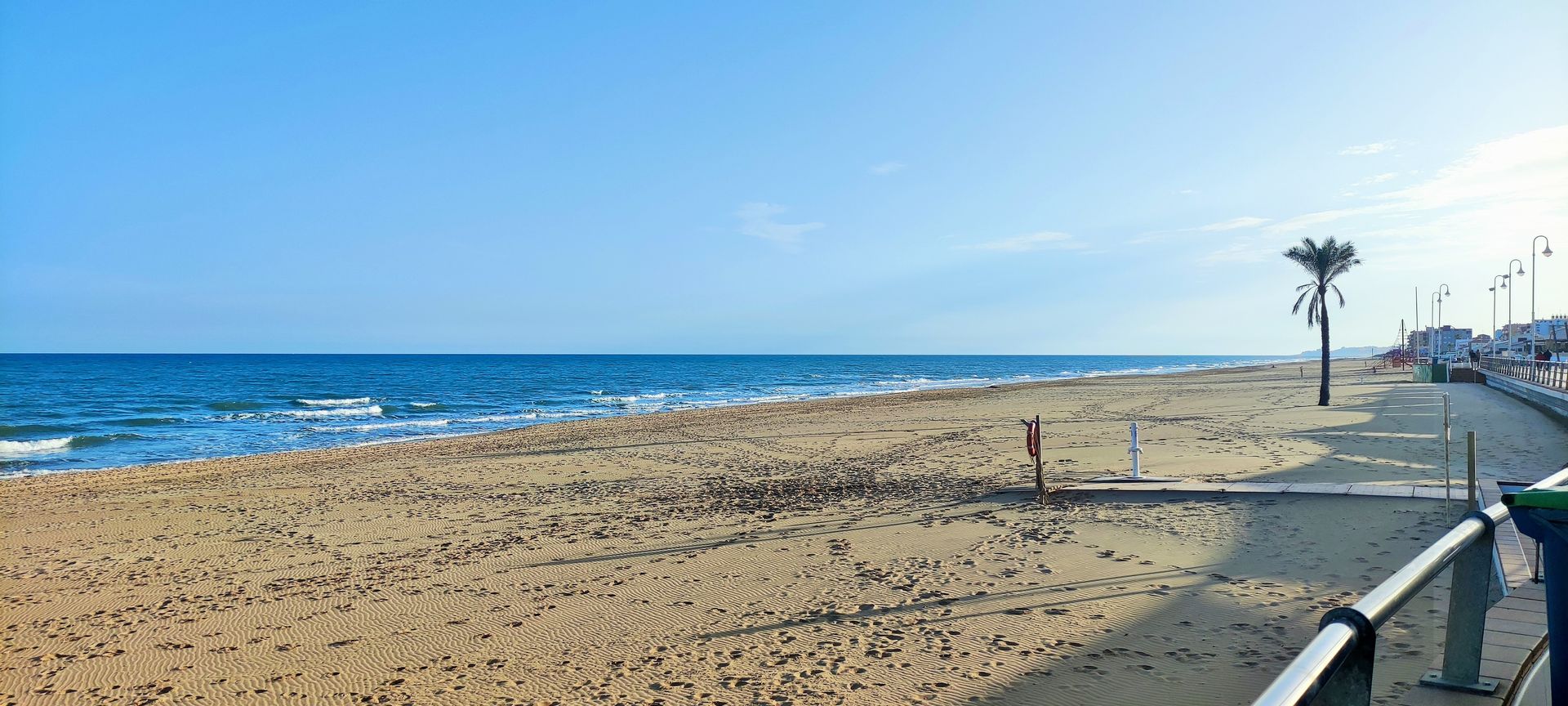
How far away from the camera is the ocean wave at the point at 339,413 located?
125 ft

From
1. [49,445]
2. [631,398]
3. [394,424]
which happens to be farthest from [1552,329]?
[49,445]

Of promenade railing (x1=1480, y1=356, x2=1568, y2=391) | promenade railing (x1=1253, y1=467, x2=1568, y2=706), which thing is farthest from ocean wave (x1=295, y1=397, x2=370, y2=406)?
promenade railing (x1=1480, y1=356, x2=1568, y2=391)

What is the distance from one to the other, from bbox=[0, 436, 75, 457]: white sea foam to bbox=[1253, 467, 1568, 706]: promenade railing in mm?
32908

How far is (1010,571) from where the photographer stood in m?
8.47

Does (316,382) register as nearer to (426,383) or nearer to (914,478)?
(426,383)

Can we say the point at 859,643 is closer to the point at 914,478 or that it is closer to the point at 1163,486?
the point at 1163,486

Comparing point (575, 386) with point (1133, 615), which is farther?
point (575, 386)

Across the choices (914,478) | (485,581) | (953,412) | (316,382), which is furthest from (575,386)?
(485,581)

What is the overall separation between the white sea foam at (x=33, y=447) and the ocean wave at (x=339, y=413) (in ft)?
34.1

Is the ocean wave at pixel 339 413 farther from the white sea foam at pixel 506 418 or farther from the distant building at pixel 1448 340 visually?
the distant building at pixel 1448 340

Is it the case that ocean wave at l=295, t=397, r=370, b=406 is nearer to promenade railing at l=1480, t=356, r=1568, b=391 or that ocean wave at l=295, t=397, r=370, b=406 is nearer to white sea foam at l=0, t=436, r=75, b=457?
white sea foam at l=0, t=436, r=75, b=457

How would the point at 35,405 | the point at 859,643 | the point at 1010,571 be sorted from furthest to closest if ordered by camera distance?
the point at 35,405 < the point at 1010,571 < the point at 859,643

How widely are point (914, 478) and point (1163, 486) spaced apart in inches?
176

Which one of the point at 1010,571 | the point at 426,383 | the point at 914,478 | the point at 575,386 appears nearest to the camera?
the point at 1010,571
